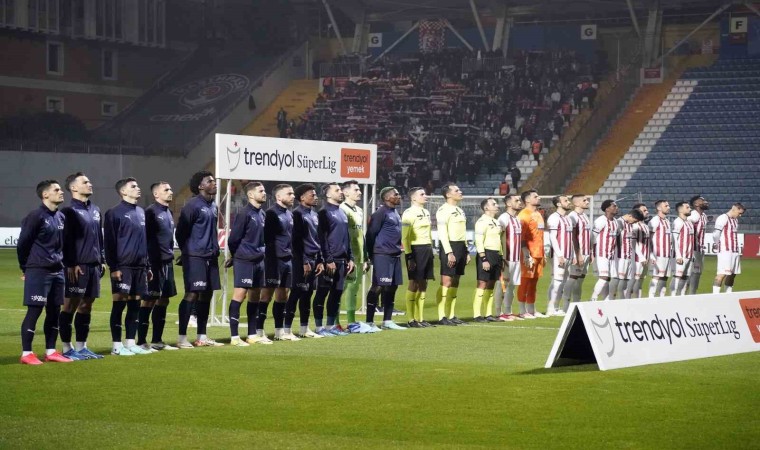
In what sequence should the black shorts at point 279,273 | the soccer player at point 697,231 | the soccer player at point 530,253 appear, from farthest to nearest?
the soccer player at point 697,231
the soccer player at point 530,253
the black shorts at point 279,273

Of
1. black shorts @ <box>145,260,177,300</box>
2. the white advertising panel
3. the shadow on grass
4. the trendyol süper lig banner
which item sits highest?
the trendyol süper lig banner

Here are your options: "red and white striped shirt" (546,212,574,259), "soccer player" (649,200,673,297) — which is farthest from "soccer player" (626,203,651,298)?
"red and white striped shirt" (546,212,574,259)

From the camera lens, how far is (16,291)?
2653 cm

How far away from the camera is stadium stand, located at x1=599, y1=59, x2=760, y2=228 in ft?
147

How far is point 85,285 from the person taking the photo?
14359mm

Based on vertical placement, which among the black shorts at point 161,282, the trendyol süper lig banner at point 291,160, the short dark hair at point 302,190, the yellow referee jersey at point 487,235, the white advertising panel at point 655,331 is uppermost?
the trendyol süper lig banner at point 291,160

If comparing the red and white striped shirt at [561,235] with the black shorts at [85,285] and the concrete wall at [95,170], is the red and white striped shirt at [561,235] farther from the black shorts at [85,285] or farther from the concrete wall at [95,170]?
the concrete wall at [95,170]

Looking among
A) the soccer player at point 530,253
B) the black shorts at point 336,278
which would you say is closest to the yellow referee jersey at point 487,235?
the soccer player at point 530,253

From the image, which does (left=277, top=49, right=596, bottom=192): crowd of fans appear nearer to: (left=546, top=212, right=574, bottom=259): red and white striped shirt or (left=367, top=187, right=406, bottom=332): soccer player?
(left=546, top=212, right=574, bottom=259): red and white striped shirt

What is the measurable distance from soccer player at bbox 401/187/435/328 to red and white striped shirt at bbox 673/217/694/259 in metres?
6.89

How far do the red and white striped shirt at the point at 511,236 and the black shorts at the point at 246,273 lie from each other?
6244 millimetres

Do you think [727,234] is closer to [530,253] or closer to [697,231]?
[697,231]

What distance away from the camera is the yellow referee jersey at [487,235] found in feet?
67.6

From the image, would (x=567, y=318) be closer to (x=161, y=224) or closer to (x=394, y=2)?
(x=161, y=224)
